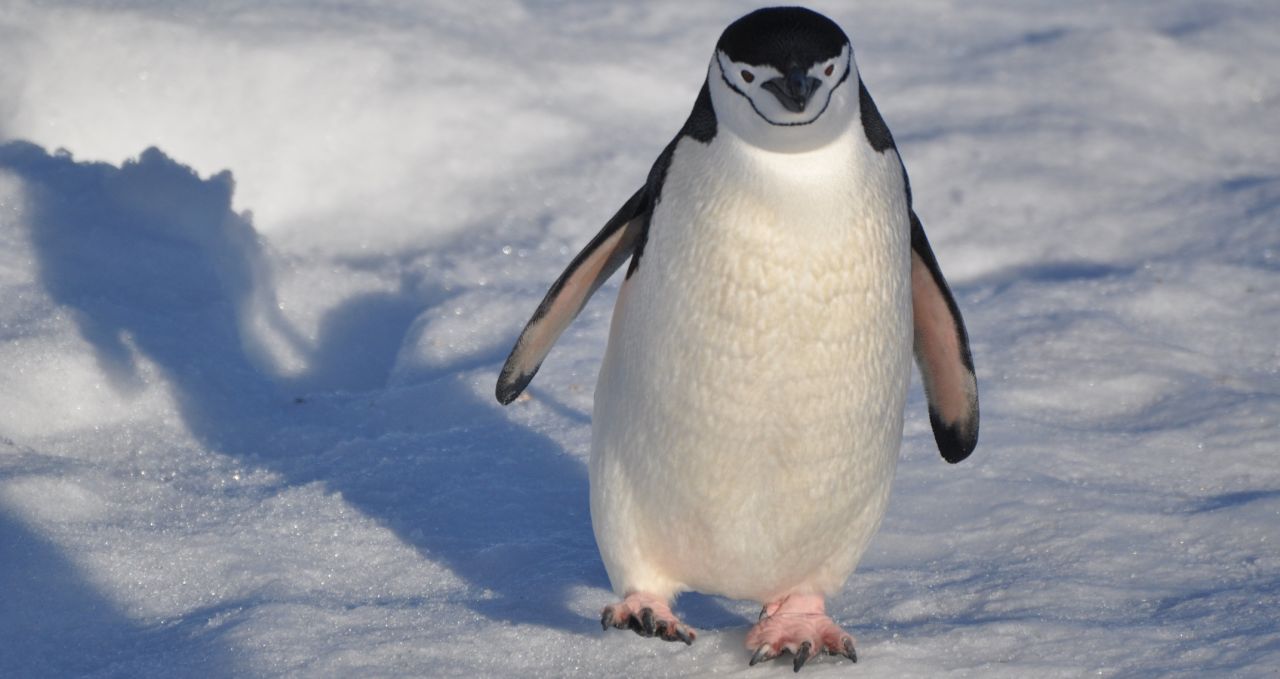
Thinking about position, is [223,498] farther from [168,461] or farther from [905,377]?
[905,377]

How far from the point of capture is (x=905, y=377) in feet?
7.09

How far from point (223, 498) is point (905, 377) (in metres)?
1.29

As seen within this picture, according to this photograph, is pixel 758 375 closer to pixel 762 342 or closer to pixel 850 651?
pixel 762 342

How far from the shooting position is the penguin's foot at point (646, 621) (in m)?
2.11

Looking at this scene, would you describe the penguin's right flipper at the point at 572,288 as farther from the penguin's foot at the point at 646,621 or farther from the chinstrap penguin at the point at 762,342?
the penguin's foot at the point at 646,621

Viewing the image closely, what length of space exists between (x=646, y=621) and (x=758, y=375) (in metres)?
0.41

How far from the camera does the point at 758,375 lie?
201cm

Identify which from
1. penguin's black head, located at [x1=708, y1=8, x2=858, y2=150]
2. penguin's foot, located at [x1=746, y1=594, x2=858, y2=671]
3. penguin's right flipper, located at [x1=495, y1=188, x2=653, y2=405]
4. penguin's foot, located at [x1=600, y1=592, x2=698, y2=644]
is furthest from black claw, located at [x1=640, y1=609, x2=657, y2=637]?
penguin's black head, located at [x1=708, y1=8, x2=858, y2=150]

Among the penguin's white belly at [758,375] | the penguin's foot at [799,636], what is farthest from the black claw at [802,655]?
the penguin's white belly at [758,375]

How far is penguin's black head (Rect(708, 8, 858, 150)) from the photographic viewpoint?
1.87 meters

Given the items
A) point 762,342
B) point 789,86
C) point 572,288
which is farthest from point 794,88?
point 572,288

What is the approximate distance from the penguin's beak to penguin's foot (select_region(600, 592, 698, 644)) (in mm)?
770

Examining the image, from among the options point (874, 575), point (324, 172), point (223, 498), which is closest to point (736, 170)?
point (874, 575)

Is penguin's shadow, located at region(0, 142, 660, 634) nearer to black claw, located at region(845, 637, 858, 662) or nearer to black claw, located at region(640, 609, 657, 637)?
black claw, located at region(640, 609, 657, 637)
